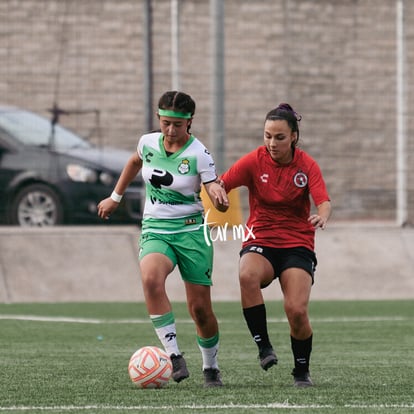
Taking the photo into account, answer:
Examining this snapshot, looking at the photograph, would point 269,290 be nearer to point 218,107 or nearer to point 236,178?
point 218,107

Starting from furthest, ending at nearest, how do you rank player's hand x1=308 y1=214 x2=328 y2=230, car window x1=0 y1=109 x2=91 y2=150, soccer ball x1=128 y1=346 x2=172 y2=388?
car window x1=0 y1=109 x2=91 y2=150 < soccer ball x1=128 y1=346 x2=172 y2=388 < player's hand x1=308 y1=214 x2=328 y2=230

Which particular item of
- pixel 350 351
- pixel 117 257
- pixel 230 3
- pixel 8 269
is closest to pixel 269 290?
pixel 117 257

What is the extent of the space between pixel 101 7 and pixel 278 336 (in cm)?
987

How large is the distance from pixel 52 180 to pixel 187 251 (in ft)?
30.6

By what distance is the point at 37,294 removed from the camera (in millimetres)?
15320

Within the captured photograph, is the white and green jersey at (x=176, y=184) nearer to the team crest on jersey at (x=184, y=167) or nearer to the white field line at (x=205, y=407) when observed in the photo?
the team crest on jersey at (x=184, y=167)

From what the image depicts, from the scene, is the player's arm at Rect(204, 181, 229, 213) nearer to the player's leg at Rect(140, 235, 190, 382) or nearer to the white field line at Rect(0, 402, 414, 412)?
the player's leg at Rect(140, 235, 190, 382)

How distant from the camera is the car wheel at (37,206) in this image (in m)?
16.9

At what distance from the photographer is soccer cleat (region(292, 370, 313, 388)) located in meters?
7.84

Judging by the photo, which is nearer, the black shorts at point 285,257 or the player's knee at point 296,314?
the player's knee at point 296,314

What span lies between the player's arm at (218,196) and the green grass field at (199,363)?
1060mm

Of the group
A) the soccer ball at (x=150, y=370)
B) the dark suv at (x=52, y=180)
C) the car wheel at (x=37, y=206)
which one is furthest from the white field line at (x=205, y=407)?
the car wheel at (x=37, y=206)

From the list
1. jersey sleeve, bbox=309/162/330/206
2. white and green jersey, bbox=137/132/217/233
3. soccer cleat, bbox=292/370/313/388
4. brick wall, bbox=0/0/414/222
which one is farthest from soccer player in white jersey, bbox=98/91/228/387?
brick wall, bbox=0/0/414/222

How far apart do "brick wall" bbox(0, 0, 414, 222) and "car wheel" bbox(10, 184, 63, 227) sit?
120 cm
